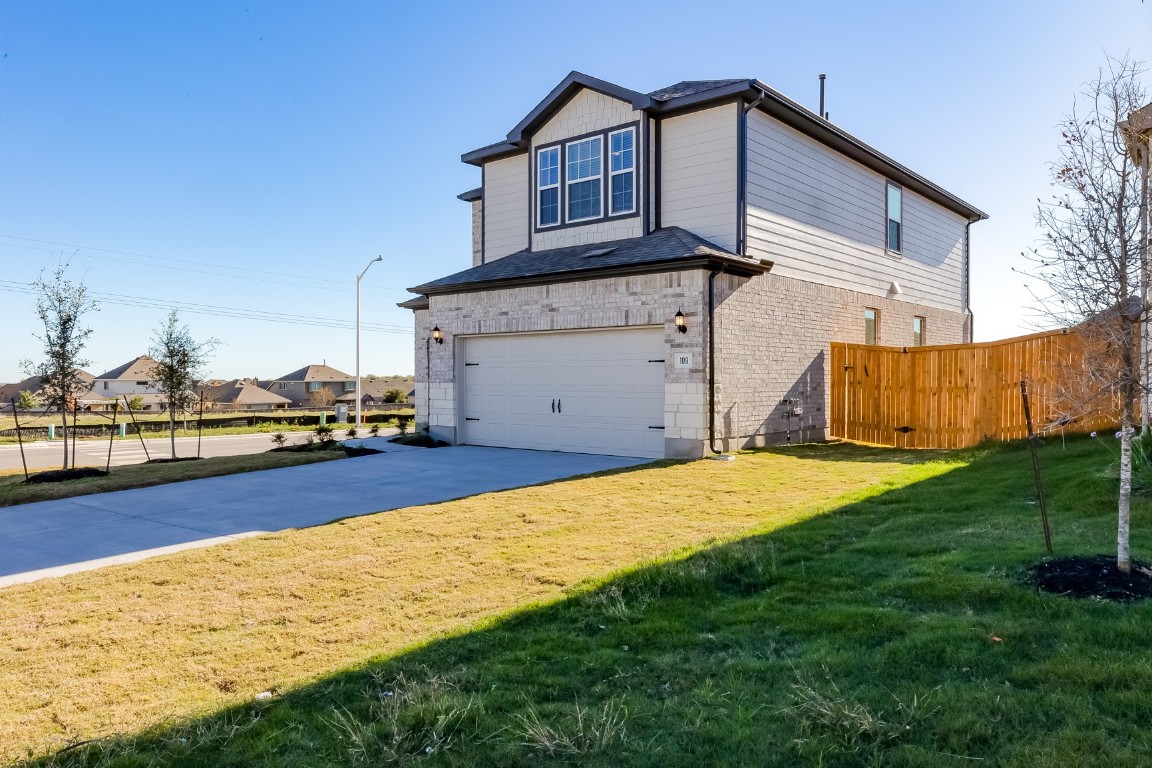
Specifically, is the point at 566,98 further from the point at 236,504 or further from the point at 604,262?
the point at 236,504

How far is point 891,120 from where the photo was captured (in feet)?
51.1

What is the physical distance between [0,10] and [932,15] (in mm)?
16638

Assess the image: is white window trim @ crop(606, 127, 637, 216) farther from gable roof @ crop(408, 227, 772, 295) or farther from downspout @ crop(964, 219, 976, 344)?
downspout @ crop(964, 219, 976, 344)

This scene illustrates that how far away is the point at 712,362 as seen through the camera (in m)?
12.0

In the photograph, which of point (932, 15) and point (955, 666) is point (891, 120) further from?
point (955, 666)

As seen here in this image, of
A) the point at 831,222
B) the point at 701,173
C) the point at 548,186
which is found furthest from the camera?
the point at 831,222

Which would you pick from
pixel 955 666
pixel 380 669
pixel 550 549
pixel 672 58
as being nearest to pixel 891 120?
pixel 672 58

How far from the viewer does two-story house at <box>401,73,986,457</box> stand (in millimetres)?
12336

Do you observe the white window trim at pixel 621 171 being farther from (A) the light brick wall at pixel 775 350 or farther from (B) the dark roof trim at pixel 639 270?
(A) the light brick wall at pixel 775 350

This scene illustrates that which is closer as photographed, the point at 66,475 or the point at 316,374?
the point at 66,475

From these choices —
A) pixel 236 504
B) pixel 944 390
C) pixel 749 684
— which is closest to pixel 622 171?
pixel 944 390

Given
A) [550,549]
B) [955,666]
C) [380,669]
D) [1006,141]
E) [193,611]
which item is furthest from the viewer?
[1006,141]

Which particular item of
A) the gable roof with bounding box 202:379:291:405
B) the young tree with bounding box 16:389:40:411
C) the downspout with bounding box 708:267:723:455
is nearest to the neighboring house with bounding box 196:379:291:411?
the gable roof with bounding box 202:379:291:405

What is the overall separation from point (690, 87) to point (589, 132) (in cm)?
224
